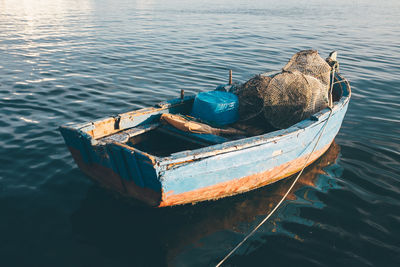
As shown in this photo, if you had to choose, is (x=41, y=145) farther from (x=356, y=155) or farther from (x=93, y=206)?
(x=356, y=155)

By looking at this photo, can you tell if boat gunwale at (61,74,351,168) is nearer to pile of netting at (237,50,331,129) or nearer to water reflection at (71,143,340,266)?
pile of netting at (237,50,331,129)

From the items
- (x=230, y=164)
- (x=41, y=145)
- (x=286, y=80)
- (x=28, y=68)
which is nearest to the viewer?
(x=230, y=164)

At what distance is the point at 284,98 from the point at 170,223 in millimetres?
4028

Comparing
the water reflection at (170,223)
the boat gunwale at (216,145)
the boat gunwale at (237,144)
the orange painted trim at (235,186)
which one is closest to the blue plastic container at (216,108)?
the boat gunwale at (216,145)

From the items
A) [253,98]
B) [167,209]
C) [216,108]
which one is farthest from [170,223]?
[253,98]

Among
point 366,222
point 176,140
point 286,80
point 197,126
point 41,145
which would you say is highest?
point 286,80

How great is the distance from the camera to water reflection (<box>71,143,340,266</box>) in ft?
15.5

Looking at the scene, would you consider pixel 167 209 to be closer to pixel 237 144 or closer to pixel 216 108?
pixel 237 144

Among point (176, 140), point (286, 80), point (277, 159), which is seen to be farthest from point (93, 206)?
point (286, 80)

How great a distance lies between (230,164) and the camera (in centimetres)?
535

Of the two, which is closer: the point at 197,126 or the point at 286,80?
the point at 197,126

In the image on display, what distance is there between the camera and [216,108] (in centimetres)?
711

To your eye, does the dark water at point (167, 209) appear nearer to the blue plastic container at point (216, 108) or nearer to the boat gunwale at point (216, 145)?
the boat gunwale at point (216, 145)

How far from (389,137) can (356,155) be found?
1.79 m
